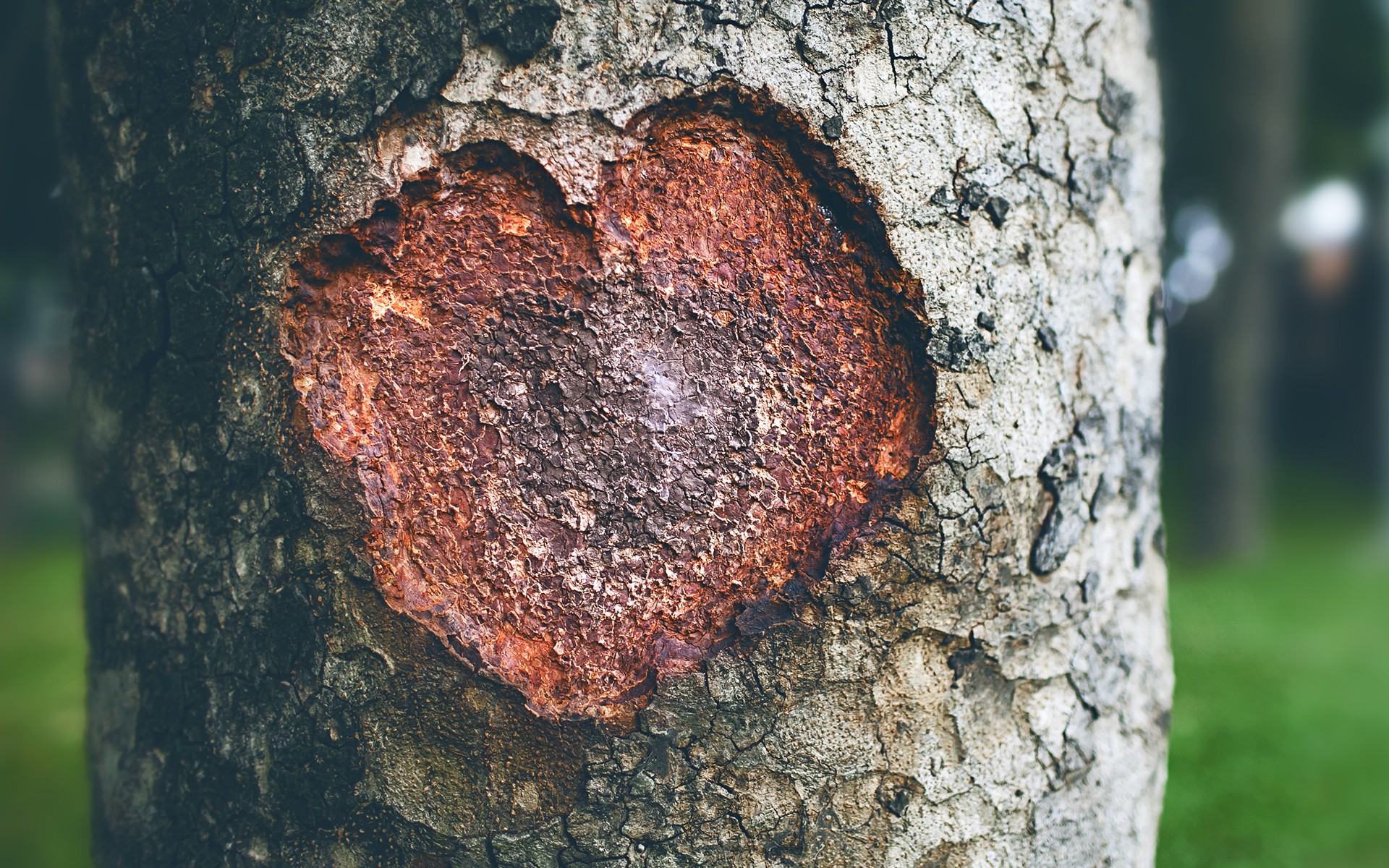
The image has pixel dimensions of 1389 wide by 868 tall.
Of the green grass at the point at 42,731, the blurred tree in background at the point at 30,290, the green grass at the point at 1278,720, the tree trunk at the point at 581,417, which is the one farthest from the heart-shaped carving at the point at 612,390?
the green grass at the point at 1278,720

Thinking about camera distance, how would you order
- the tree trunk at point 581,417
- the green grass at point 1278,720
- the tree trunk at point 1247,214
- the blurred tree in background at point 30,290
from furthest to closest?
1. the tree trunk at point 1247,214
2. the blurred tree in background at point 30,290
3. the green grass at point 1278,720
4. the tree trunk at point 581,417

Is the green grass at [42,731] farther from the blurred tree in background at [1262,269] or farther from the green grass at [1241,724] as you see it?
the blurred tree in background at [1262,269]

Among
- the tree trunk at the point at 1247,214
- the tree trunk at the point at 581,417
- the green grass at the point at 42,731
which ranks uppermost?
the tree trunk at the point at 1247,214

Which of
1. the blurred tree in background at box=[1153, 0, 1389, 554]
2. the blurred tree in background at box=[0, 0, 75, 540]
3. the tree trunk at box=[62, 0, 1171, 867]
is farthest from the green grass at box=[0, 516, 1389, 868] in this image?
the tree trunk at box=[62, 0, 1171, 867]

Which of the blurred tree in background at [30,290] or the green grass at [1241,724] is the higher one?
the blurred tree in background at [30,290]

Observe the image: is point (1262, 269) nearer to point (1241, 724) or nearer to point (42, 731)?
point (1241, 724)

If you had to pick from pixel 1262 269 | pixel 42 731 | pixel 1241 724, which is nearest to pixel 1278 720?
pixel 1241 724
